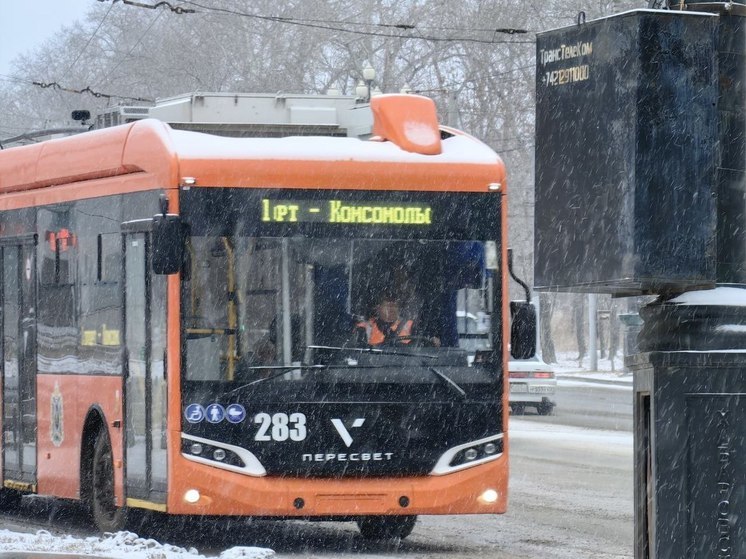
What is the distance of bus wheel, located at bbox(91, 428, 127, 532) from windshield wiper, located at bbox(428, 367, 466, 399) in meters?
2.54

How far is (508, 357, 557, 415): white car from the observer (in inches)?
1288

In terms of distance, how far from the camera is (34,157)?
1494 centimetres

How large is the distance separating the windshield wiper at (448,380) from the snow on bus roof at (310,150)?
1494 mm

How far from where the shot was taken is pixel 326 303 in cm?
1212

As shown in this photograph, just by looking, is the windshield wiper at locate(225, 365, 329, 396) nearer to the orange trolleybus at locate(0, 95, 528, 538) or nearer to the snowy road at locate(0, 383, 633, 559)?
the orange trolleybus at locate(0, 95, 528, 538)

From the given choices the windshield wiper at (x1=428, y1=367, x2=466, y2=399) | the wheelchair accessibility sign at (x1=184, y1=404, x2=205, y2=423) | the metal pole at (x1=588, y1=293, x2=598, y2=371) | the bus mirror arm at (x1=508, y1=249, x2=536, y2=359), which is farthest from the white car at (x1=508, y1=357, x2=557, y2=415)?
the metal pole at (x1=588, y1=293, x2=598, y2=371)

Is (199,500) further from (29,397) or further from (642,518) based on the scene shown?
(642,518)

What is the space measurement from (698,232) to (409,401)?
256 inches

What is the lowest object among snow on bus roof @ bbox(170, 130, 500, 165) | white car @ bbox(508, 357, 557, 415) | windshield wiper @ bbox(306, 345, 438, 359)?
white car @ bbox(508, 357, 557, 415)

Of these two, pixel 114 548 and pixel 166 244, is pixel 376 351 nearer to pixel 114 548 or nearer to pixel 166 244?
pixel 166 244

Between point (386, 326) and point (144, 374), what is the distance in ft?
5.67

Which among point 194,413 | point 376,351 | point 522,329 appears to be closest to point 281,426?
point 194,413

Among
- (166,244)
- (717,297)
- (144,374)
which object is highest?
(166,244)

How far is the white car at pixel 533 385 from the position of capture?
32.7 meters
